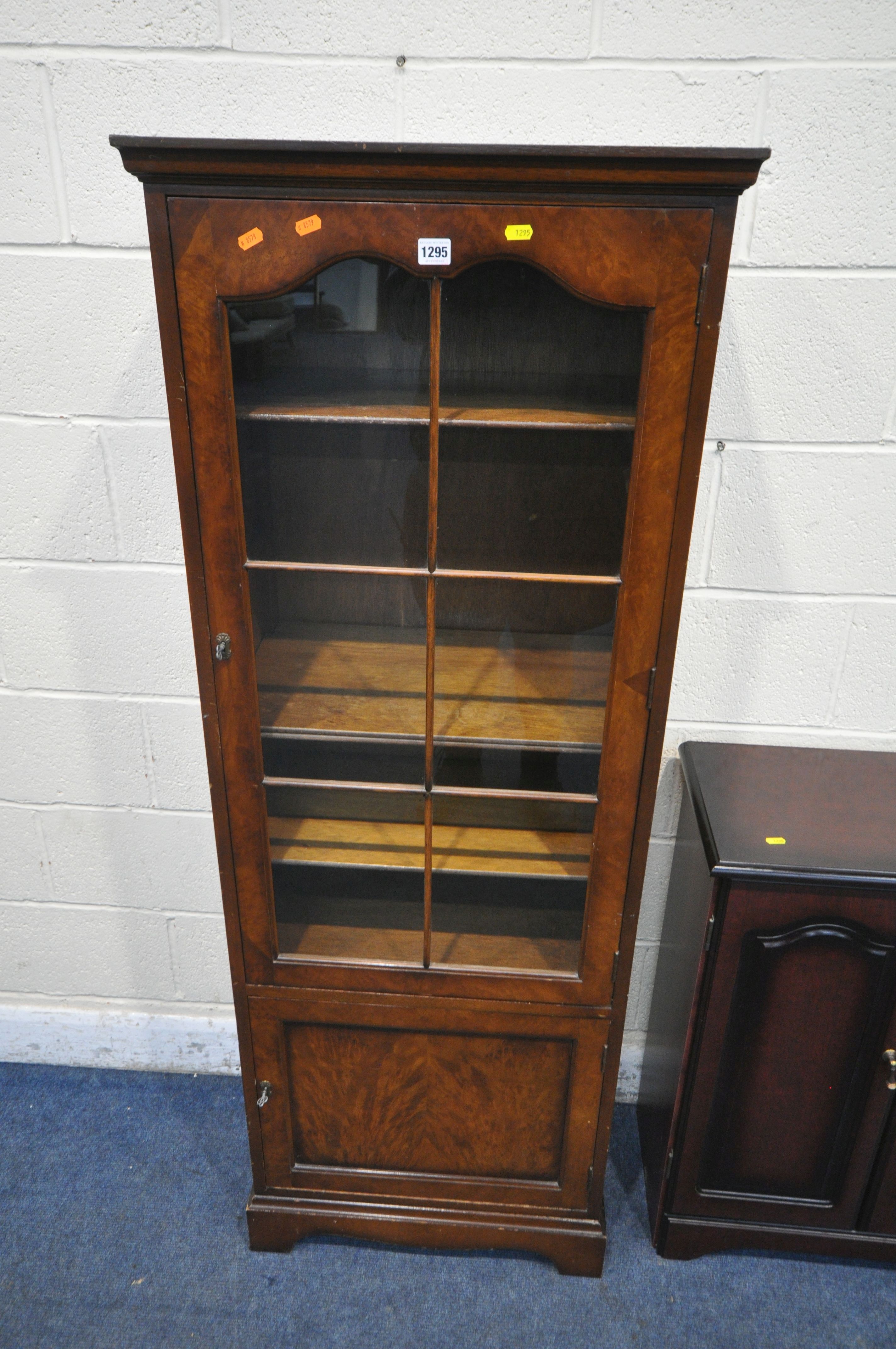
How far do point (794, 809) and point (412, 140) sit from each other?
43.3 inches

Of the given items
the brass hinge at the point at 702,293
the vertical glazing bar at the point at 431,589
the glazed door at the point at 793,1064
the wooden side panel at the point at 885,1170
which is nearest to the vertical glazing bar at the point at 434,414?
the vertical glazing bar at the point at 431,589

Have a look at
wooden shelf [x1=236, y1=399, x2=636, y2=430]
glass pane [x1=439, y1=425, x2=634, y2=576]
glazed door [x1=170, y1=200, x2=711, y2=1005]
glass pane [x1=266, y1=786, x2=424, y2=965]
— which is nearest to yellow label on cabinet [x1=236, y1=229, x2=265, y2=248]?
glazed door [x1=170, y1=200, x2=711, y2=1005]

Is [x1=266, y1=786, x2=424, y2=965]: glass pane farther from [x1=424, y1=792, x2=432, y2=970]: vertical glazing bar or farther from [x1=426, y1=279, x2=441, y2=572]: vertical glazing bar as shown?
[x1=426, y1=279, x2=441, y2=572]: vertical glazing bar

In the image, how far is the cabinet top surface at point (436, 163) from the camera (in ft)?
2.79

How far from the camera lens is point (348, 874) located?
1.27 metres

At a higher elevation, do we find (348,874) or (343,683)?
(343,683)

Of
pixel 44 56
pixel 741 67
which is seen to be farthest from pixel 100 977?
pixel 741 67

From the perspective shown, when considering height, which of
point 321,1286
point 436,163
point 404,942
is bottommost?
point 321,1286

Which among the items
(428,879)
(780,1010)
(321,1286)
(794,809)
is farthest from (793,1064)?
(321,1286)

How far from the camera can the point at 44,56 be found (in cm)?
121

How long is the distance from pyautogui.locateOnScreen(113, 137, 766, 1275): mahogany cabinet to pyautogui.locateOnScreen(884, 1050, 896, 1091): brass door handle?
402 millimetres

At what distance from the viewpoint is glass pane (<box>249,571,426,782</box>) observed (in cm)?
114

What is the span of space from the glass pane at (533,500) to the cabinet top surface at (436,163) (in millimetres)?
257

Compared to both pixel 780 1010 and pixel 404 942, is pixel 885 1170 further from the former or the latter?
pixel 404 942
